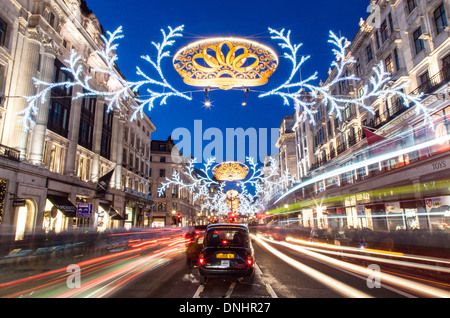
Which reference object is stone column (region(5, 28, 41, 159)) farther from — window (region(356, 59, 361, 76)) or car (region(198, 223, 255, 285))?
window (region(356, 59, 361, 76))

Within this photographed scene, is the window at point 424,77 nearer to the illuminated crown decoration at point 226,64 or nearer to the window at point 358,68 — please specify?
the window at point 358,68

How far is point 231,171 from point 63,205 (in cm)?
1548

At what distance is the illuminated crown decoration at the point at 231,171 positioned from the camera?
29.1m

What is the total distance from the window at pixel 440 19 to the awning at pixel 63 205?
1194 inches

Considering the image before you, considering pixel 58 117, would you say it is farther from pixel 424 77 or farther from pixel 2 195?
pixel 424 77

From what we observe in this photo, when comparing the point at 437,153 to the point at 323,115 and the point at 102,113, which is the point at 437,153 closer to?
the point at 323,115

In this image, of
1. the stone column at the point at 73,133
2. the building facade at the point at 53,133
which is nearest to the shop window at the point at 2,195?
the building facade at the point at 53,133

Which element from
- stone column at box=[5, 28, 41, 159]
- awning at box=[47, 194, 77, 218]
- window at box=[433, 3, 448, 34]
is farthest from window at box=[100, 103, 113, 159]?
window at box=[433, 3, 448, 34]

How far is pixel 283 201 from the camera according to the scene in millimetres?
64500

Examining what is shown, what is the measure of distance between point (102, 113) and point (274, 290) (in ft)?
99.2

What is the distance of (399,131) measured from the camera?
2250 cm

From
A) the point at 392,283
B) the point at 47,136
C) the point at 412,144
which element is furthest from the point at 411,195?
the point at 47,136

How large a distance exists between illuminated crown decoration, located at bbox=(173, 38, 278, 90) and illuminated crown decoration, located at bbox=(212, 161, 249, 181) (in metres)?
20.0

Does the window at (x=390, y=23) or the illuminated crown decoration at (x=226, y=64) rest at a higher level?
the window at (x=390, y=23)
